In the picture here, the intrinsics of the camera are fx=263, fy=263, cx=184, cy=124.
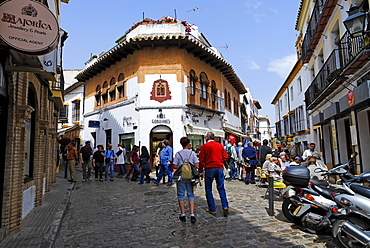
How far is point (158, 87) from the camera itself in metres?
15.9

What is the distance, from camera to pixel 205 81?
59.3 feet

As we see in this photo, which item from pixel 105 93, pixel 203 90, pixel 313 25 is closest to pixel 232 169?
pixel 203 90

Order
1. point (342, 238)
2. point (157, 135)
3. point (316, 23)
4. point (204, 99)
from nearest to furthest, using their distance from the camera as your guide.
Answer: point (342, 238), point (316, 23), point (157, 135), point (204, 99)

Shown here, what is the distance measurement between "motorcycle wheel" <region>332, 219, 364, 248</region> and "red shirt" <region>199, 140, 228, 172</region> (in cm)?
245

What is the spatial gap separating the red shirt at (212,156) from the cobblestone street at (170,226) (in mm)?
1108

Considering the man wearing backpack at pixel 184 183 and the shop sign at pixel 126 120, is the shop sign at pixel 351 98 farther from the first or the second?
the shop sign at pixel 126 120

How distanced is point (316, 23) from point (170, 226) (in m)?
12.9

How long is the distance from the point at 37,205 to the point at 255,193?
6.44 m

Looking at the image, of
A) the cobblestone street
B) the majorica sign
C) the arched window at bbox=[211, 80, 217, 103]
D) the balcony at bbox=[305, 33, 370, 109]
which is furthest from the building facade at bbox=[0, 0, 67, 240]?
the arched window at bbox=[211, 80, 217, 103]

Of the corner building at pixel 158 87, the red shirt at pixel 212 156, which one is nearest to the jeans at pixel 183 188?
the red shirt at pixel 212 156

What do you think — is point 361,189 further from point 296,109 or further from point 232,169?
point 296,109

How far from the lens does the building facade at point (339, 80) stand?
802cm

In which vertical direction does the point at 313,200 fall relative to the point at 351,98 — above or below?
below

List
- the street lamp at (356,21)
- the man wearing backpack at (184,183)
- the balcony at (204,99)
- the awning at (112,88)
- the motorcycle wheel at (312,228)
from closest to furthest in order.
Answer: the motorcycle wheel at (312,228) < the man wearing backpack at (184,183) < the street lamp at (356,21) < the balcony at (204,99) < the awning at (112,88)
